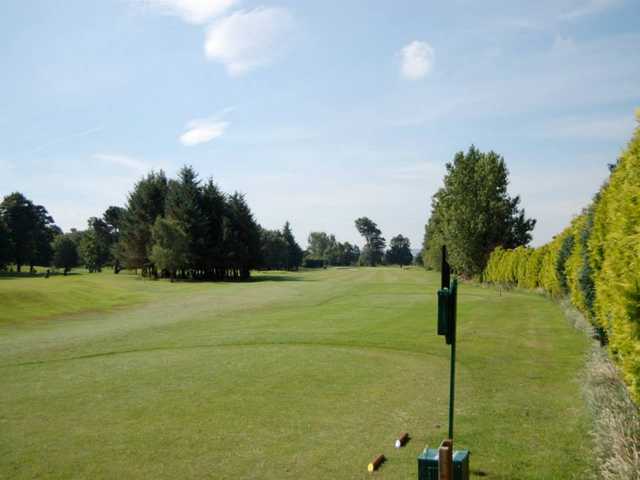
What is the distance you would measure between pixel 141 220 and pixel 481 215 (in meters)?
44.4

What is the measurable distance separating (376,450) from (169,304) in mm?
28319

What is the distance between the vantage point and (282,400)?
948 cm

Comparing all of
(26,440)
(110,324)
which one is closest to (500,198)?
(110,324)

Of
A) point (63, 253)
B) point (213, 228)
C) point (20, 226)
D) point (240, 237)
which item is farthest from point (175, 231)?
point (63, 253)

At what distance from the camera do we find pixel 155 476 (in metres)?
A: 6.15

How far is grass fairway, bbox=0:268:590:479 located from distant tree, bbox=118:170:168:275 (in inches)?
2033

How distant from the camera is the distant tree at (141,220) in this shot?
2763 inches

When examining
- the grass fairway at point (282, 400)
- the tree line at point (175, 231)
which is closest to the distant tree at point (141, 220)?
the tree line at point (175, 231)

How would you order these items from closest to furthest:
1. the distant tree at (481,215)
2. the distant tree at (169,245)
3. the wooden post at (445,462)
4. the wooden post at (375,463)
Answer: the wooden post at (445,462)
the wooden post at (375,463)
the distant tree at (481,215)
the distant tree at (169,245)

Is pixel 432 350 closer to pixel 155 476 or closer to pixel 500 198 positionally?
pixel 155 476

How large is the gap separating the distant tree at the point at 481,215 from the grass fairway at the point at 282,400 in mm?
37325

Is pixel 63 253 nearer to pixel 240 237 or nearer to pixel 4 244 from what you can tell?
pixel 4 244

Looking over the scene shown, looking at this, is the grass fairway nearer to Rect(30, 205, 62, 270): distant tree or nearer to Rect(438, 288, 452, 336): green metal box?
Rect(438, 288, 452, 336): green metal box

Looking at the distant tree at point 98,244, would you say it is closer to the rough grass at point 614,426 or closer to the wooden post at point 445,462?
the rough grass at point 614,426
